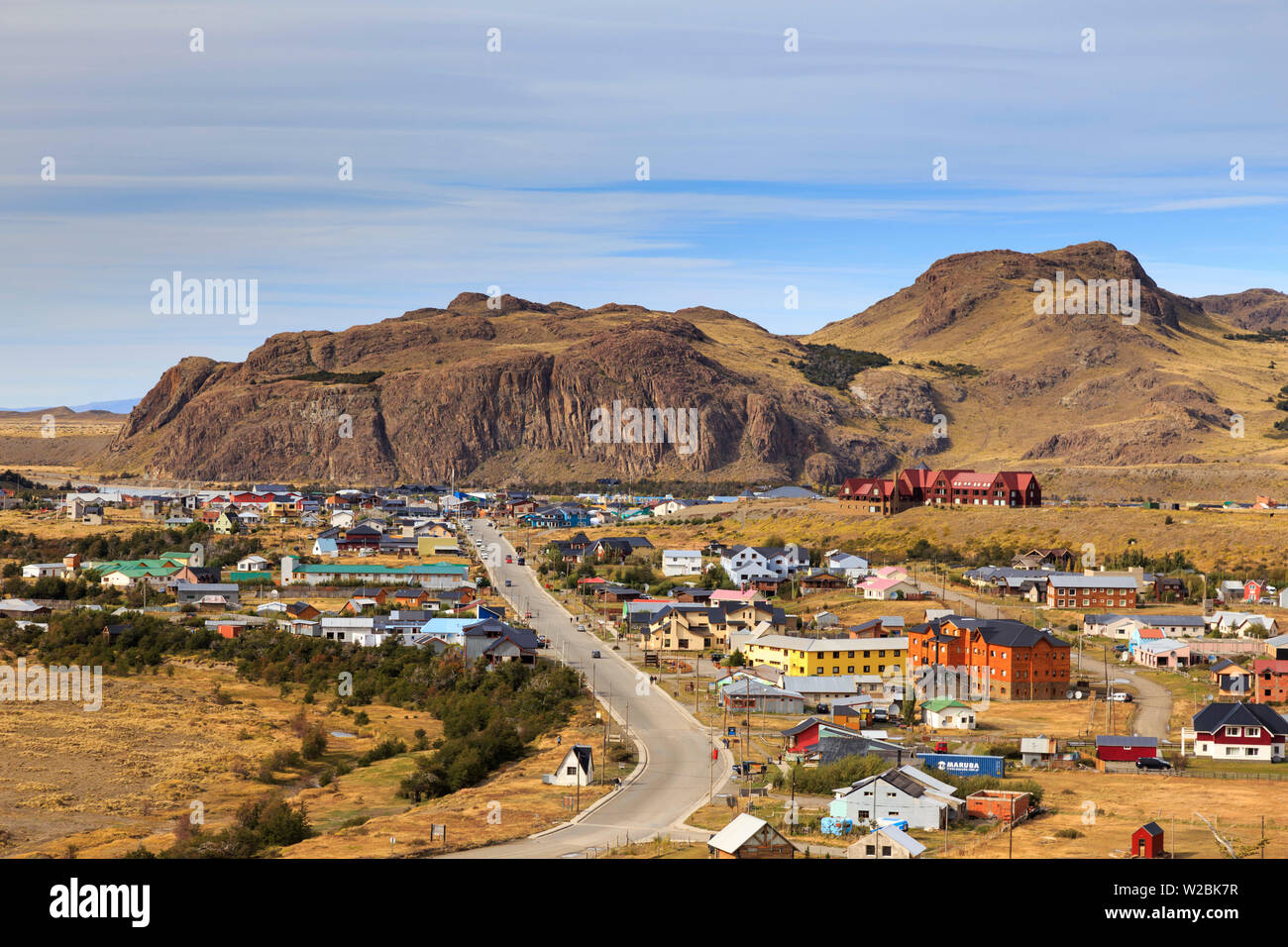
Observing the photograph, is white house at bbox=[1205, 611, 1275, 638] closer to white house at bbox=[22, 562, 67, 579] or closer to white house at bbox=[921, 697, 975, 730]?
white house at bbox=[921, 697, 975, 730]

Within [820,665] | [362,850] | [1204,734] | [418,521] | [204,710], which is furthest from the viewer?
[418,521]

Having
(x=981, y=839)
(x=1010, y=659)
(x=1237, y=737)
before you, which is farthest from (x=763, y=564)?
(x=981, y=839)

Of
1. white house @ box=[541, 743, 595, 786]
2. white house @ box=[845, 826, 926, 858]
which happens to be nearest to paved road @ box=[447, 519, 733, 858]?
white house @ box=[541, 743, 595, 786]

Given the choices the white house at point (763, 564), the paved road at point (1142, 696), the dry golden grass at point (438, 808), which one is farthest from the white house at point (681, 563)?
the dry golden grass at point (438, 808)

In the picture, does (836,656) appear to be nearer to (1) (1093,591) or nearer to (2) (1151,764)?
(2) (1151,764)

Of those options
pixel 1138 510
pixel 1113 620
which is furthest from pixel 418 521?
pixel 1113 620
